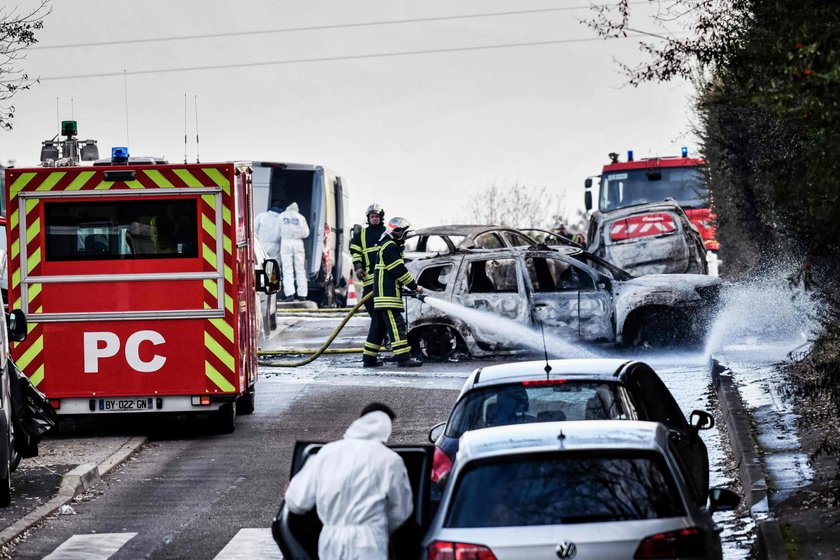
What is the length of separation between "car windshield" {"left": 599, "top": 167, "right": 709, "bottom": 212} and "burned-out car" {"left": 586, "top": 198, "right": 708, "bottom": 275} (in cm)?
805

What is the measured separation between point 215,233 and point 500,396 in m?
→ 7.04

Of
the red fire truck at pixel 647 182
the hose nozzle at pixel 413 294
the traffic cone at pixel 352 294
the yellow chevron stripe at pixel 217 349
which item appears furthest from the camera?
the traffic cone at pixel 352 294

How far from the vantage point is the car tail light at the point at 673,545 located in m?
6.53

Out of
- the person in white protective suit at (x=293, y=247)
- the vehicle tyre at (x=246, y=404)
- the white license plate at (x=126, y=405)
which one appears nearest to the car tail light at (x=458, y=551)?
the white license plate at (x=126, y=405)

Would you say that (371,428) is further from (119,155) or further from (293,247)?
(293,247)

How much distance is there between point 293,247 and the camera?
3238cm

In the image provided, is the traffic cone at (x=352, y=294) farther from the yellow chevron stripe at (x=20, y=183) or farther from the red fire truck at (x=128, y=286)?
the yellow chevron stripe at (x=20, y=183)

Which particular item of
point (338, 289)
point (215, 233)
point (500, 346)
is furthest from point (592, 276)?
point (338, 289)

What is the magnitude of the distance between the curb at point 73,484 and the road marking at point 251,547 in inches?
63.5

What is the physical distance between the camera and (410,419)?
16156 mm

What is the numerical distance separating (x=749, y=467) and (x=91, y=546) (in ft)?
16.0

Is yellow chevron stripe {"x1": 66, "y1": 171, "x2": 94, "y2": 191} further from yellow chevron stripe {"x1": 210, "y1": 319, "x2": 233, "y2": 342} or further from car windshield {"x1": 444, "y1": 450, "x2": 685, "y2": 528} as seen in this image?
car windshield {"x1": 444, "y1": 450, "x2": 685, "y2": 528}

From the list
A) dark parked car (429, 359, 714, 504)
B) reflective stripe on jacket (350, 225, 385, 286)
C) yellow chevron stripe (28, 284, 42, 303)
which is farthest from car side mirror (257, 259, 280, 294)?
dark parked car (429, 359, 714, 504)

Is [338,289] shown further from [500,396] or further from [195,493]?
[500,396]
